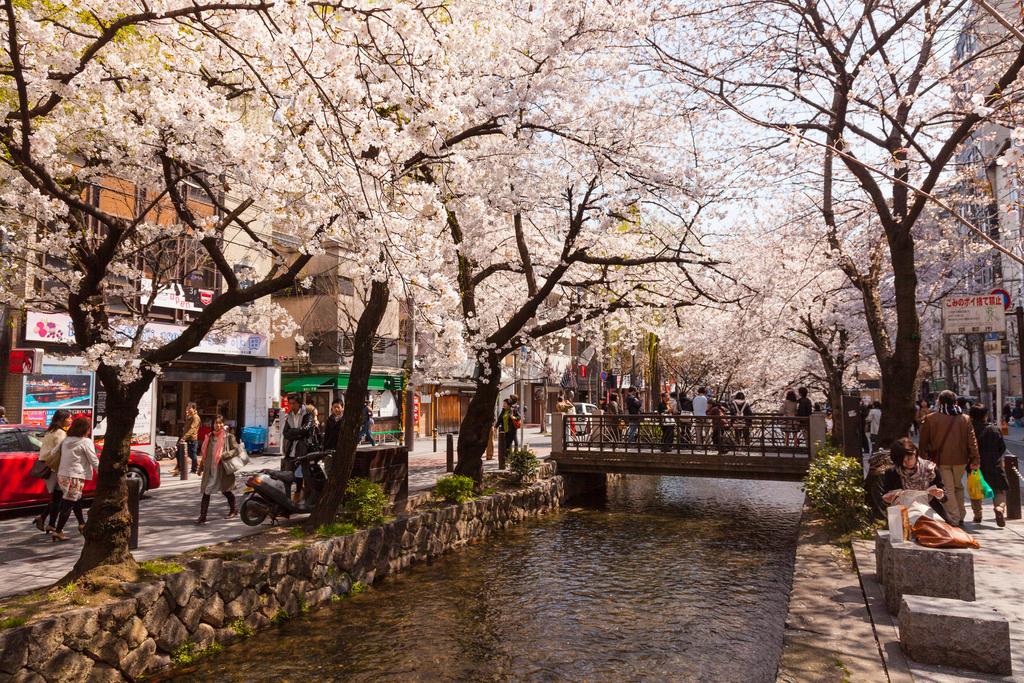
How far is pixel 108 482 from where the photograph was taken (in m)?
7.00

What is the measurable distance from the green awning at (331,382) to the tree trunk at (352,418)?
54.1ft

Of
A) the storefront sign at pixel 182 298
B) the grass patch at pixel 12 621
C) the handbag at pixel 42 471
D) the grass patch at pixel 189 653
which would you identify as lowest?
the grass patch at pixel 189 653

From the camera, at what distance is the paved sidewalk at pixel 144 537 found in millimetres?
7609

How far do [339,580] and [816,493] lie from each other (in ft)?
24.5

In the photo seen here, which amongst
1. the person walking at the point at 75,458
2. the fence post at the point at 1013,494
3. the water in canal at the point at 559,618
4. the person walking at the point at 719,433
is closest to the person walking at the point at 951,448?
the fence post at the point at 1013,494

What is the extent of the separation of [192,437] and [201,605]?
11503mm

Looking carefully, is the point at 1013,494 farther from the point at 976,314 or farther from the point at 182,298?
the point at 182,298

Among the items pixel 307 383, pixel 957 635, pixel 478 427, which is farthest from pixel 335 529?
pixel 307 383

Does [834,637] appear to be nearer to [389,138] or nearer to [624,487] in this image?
[389,138]

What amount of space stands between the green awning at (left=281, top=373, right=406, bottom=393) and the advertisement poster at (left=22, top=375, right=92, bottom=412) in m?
9.30

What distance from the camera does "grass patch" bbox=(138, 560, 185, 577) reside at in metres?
6.87

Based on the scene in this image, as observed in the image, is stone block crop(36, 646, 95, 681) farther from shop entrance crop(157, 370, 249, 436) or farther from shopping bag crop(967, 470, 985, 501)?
shop entrance crop(157, 370, 249, 436)

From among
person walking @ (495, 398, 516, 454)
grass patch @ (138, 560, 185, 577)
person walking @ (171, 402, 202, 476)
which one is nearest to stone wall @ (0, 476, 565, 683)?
grass patch @ (138, 560, 185, 577)

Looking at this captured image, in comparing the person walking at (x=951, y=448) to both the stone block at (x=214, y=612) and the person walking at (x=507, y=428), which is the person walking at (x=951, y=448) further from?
the person walking at (x=507, y=428)
